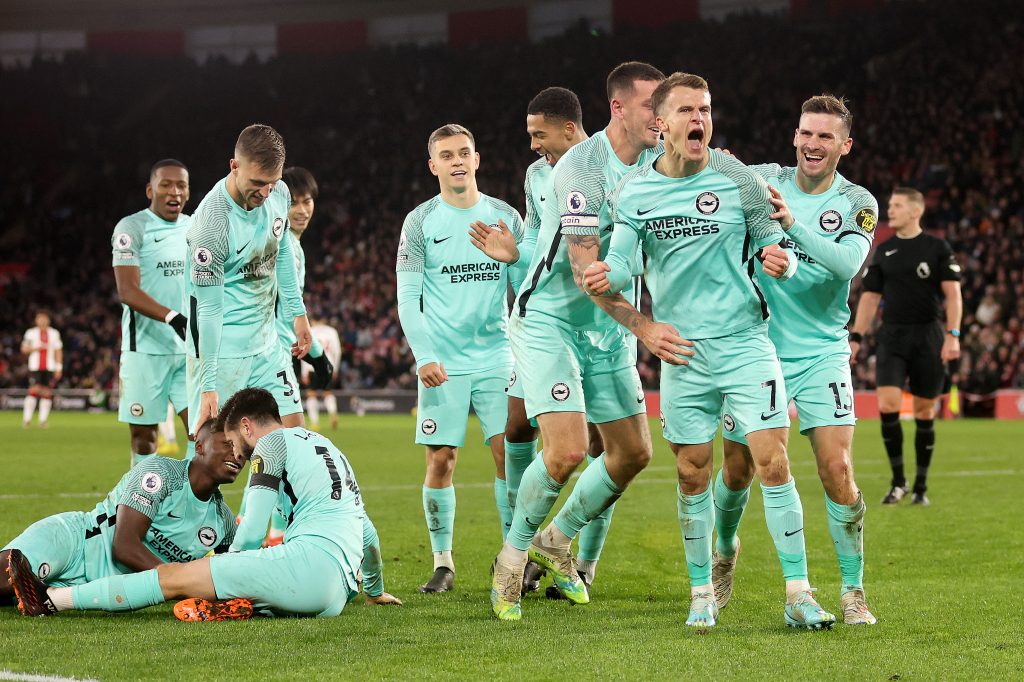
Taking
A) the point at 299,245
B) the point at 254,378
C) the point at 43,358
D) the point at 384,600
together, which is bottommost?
the point at 384,600

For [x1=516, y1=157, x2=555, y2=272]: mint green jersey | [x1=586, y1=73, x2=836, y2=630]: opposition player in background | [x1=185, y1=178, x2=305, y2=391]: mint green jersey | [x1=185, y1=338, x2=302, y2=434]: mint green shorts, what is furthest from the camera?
[x1=185, y1=338, x2=302, y2=434]: mint green shorts

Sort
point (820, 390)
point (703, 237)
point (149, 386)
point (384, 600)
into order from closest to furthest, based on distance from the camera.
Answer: point (703, 237) < point (820, 390) < point (384, 600) < point (149, 386)

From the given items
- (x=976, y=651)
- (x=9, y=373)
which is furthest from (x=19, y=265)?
(x=976, y=651)

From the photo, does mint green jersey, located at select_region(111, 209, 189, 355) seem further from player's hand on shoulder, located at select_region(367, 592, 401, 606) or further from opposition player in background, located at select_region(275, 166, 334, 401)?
player's hand on shoulder, located at select_region(367, 592, 401, 606)

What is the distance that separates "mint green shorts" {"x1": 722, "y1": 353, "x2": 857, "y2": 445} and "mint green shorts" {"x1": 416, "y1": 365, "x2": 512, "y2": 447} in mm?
1544

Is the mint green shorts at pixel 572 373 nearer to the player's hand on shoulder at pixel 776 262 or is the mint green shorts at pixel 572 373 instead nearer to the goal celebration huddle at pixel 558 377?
the goal celebration huddle at pixel 558 377

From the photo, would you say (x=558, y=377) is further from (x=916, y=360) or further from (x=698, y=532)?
(x=916, y=360)

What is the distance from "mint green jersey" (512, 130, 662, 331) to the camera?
17.5 feet

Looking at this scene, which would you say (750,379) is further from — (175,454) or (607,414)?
(175,454)

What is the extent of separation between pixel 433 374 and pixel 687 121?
6.26ft

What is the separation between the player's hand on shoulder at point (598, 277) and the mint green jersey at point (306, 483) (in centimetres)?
142

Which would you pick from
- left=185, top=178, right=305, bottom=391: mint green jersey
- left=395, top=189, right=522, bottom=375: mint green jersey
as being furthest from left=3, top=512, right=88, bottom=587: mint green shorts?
left=395, top=189, right=522, bottom=375: mint green jersey

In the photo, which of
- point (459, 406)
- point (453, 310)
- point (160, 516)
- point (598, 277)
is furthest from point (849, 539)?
point (160, 516)

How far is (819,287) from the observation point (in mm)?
5594
